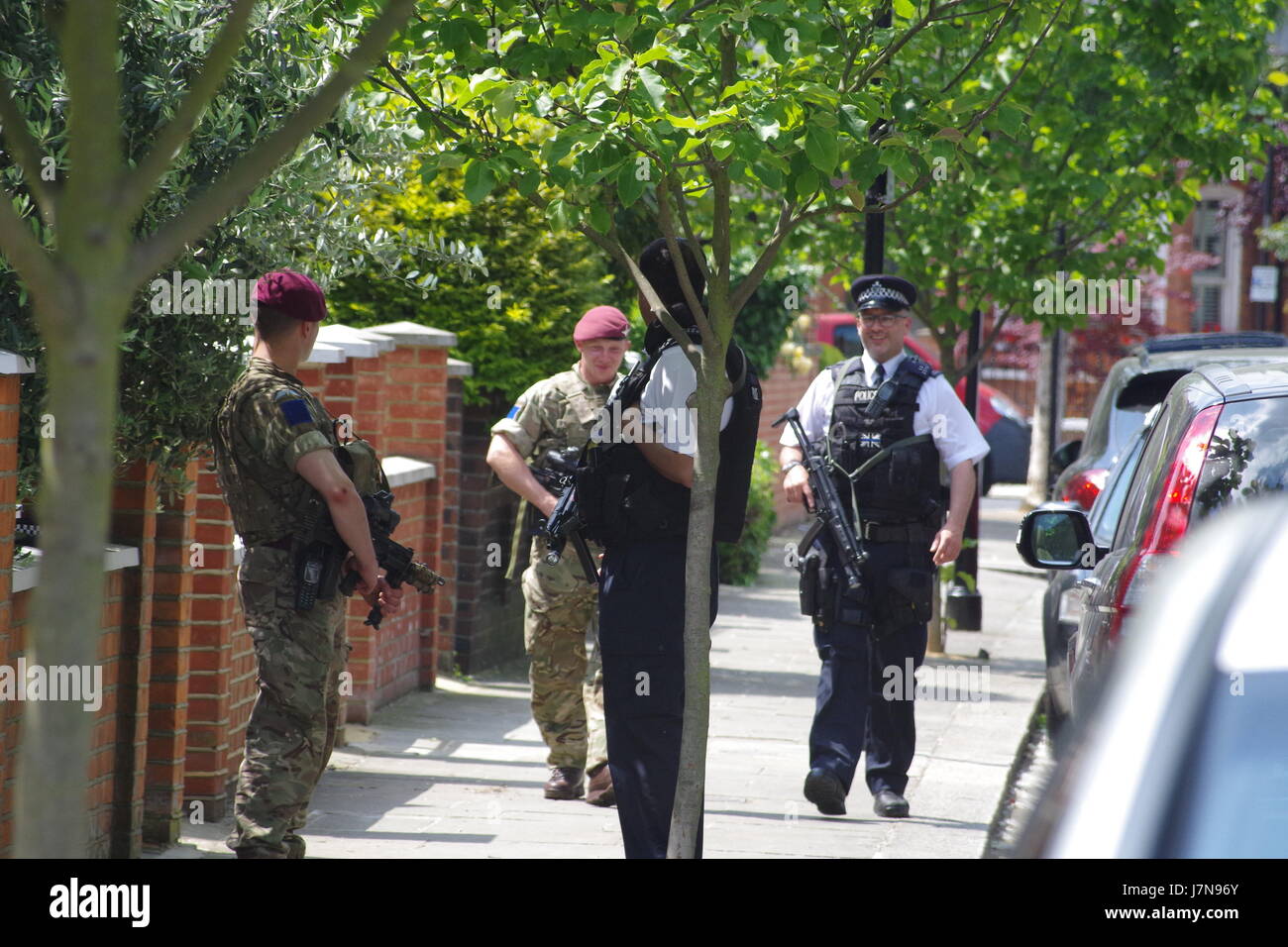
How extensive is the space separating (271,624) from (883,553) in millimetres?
2494

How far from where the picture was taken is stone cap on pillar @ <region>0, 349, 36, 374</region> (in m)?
3.95

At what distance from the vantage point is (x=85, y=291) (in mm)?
1933

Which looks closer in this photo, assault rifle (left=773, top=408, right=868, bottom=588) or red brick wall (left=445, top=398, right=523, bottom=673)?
assault rifle (left=773, top=408, right=868, bottom=588)

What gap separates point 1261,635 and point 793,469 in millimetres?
4551

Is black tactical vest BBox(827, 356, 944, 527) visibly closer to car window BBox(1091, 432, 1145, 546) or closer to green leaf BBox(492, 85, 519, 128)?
car window BBox(1091, 432, 1145, 546)

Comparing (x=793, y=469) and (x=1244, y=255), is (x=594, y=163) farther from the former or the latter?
(x=1244, y=255)

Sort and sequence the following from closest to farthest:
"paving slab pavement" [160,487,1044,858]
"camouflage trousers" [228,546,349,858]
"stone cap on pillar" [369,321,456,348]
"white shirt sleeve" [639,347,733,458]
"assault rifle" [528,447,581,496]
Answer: "white shirt sleeve" [639,347,733,458] < "camouflage trousers" [228,546,349,858] < "paving slab pavement" [160,487,1044,858] < "assault rifle" [528,447,581,496] < "stone cap on pillar" [369,321,456,348]

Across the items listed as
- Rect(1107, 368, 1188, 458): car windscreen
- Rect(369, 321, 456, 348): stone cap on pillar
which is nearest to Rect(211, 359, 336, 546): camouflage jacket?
Rect(369, 321, 456, 348): stone cap on pillar

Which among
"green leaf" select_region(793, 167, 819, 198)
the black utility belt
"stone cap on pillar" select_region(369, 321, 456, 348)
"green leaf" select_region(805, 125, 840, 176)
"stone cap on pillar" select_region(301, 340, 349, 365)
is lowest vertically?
the black utility belt

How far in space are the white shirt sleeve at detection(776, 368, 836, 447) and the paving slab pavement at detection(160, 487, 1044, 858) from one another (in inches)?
57.4

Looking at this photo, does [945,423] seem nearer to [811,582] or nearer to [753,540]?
[811,582]

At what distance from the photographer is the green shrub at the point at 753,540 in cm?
1291

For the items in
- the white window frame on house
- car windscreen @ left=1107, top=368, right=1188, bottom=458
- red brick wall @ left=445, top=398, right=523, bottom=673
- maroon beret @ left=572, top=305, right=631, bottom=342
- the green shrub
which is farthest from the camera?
the white window frame on house
